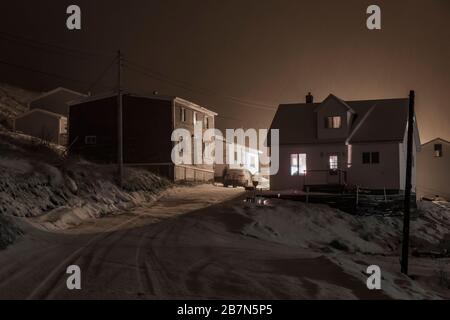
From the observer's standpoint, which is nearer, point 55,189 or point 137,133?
point 55,189

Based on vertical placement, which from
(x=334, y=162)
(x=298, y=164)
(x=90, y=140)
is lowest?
(x=298, y=164)

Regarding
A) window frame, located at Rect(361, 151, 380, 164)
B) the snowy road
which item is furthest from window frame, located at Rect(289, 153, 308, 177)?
the snowy road

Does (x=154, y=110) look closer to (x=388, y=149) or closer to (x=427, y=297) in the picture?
(x=388, y=149)

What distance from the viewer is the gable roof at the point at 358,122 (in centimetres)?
3600

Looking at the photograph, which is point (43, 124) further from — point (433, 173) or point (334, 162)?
point (433, 173)

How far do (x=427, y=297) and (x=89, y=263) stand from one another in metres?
9.45

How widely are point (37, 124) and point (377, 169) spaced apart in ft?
129

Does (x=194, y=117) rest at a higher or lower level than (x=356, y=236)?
higher

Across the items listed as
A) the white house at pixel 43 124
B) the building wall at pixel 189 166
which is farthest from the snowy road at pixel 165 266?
the white house at pixel 43 124

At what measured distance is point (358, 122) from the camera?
1474 inches

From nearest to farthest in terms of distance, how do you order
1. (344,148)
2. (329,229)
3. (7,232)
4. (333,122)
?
(7,232) → (329,229) → (344,148) → (333,122)

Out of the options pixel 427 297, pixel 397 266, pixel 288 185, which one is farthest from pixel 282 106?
pixel 427 297

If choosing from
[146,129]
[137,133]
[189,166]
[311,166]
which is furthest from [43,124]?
[311,166]

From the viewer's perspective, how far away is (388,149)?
35.2m
